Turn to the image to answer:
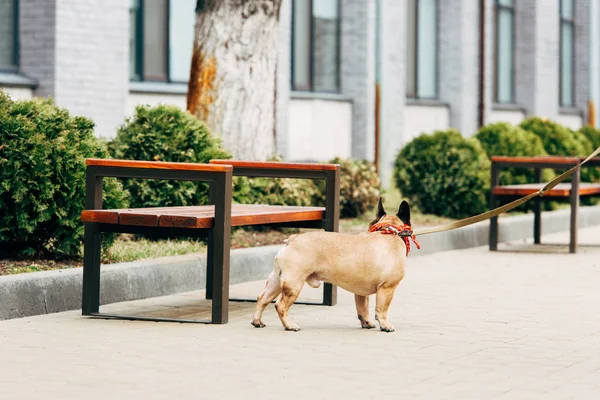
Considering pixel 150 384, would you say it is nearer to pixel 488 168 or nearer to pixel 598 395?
pixel 598 395

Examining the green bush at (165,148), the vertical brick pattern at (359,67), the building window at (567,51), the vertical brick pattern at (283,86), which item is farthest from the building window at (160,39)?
the building window at (567,51)

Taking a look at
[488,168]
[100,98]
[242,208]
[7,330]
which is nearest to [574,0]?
[488,168]

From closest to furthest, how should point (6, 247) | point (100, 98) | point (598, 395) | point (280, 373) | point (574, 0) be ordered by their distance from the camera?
1. point (598, 395)
2. point (280, 373)
3. point (6, 247)
4. point (100, 98)
5. point (574, 0)

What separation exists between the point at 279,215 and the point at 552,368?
267 centimetres

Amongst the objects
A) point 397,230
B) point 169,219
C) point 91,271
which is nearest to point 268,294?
point 169,219

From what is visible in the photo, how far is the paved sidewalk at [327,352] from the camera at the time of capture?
5992 mm

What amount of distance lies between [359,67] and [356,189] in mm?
7497

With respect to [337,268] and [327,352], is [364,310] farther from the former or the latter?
[327,352]

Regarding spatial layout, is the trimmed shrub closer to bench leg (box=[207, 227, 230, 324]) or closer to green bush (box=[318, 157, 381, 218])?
green bush (box=[318, 157, 381, 218])

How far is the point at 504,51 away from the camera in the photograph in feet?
96.2

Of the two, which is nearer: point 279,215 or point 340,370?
point 340,370

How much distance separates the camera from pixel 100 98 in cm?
1656

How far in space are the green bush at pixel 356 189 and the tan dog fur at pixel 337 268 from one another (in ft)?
24.3

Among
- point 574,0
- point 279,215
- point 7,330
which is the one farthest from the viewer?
point 574,0
